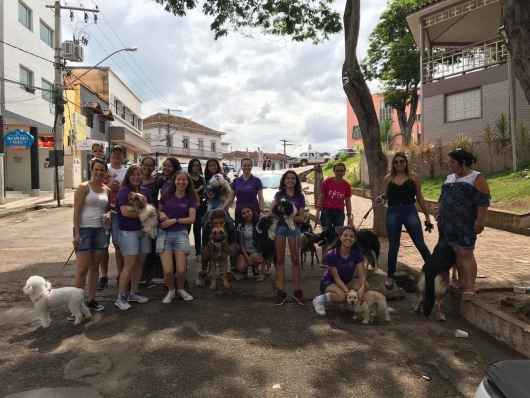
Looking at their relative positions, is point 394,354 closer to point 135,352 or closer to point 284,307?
point 284,307

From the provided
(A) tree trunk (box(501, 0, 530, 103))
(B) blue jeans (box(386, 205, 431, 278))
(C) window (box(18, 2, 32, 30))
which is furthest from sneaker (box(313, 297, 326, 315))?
(C) window (box(18, 2, 32, 30))

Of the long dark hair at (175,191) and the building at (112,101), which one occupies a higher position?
the building at (112,101)

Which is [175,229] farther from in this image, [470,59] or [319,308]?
[470,59]

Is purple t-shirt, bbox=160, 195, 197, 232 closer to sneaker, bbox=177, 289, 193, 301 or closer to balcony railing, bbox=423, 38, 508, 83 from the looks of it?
sneaker, bbox=177, 289, 193, 301

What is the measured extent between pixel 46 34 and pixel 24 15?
2.77 metres

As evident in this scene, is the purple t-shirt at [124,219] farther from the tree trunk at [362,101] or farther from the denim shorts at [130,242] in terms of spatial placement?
the tree trunk at [362,101]

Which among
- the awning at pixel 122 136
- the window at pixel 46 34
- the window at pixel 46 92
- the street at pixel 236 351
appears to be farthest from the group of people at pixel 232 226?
the awning at pixel 122 136

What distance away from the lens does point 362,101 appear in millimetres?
8688

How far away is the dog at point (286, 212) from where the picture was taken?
511 centimetres

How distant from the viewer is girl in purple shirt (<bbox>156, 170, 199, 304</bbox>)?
5.13 m

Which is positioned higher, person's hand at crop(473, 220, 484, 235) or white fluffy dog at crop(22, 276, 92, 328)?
person's hand at crop(473, 220, 484, 235)

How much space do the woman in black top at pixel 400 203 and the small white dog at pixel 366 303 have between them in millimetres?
986

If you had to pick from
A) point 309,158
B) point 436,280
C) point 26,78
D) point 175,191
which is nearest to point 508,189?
point 436,280

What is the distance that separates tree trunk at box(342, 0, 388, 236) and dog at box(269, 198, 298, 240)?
4068mm
